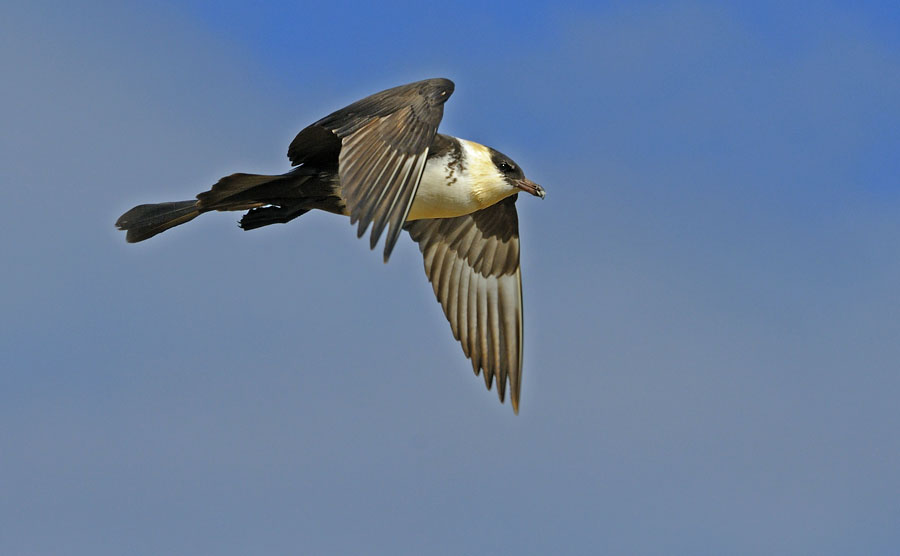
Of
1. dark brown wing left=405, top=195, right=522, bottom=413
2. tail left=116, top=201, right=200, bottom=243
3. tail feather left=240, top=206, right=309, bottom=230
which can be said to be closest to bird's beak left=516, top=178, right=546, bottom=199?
dark brown wing left=405, top=195, right=522, bottom=413

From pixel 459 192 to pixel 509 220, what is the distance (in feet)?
5.55

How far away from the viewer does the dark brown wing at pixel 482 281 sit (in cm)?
1334

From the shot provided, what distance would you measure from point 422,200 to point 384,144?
55.2 inches

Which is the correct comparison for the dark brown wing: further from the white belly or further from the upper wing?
the upper wing

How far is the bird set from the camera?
10.2 meters

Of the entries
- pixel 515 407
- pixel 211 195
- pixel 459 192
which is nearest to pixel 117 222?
pixel 211 195

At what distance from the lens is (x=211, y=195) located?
11.4 m

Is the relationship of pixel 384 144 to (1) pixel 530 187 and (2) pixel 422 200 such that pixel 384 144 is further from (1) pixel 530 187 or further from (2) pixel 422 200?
(1) pixel 530 187

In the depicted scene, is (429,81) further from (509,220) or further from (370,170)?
(509,220)

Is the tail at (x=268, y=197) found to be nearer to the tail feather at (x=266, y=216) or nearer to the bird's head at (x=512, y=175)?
the tail feather at (x=266, y=216)

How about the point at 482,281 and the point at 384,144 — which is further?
the point at 482,281

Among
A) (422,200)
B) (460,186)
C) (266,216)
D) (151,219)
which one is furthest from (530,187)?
(151,219)

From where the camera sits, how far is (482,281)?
1354cm

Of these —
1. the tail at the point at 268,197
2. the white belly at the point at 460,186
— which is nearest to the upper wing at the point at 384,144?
the tail at the point at 268,197
